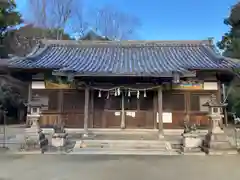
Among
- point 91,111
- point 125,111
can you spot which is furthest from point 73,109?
point 125,111

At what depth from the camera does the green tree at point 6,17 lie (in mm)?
21817

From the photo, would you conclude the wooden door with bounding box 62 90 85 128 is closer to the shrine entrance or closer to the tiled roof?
the shrine entrance

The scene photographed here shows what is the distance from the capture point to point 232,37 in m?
23.5

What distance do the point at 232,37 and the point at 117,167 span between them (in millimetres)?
20068

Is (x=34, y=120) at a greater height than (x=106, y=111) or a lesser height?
lesser

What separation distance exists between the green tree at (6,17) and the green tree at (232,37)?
1831 centimetres

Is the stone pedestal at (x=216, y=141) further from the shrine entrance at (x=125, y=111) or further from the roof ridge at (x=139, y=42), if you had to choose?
the roof ridge at (x=139, y=42)

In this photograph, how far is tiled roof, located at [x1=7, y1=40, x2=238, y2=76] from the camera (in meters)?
13.3

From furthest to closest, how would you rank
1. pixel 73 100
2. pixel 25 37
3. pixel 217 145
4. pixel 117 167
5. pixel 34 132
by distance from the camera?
pixel 25 37 → pixel 73 100 → pixel 34 132 → pixel 217 145 → pixel 117 167

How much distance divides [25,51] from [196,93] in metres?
19.0

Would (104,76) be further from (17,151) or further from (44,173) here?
(44,173)

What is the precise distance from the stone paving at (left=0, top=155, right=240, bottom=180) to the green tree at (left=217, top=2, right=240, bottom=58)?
47.9 feet

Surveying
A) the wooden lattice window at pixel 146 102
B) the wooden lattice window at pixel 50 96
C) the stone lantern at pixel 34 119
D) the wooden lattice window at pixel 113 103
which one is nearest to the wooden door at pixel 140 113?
the wooden lattice window at pixel 146 102

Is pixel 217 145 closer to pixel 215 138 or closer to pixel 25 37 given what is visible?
pixel 215 138
